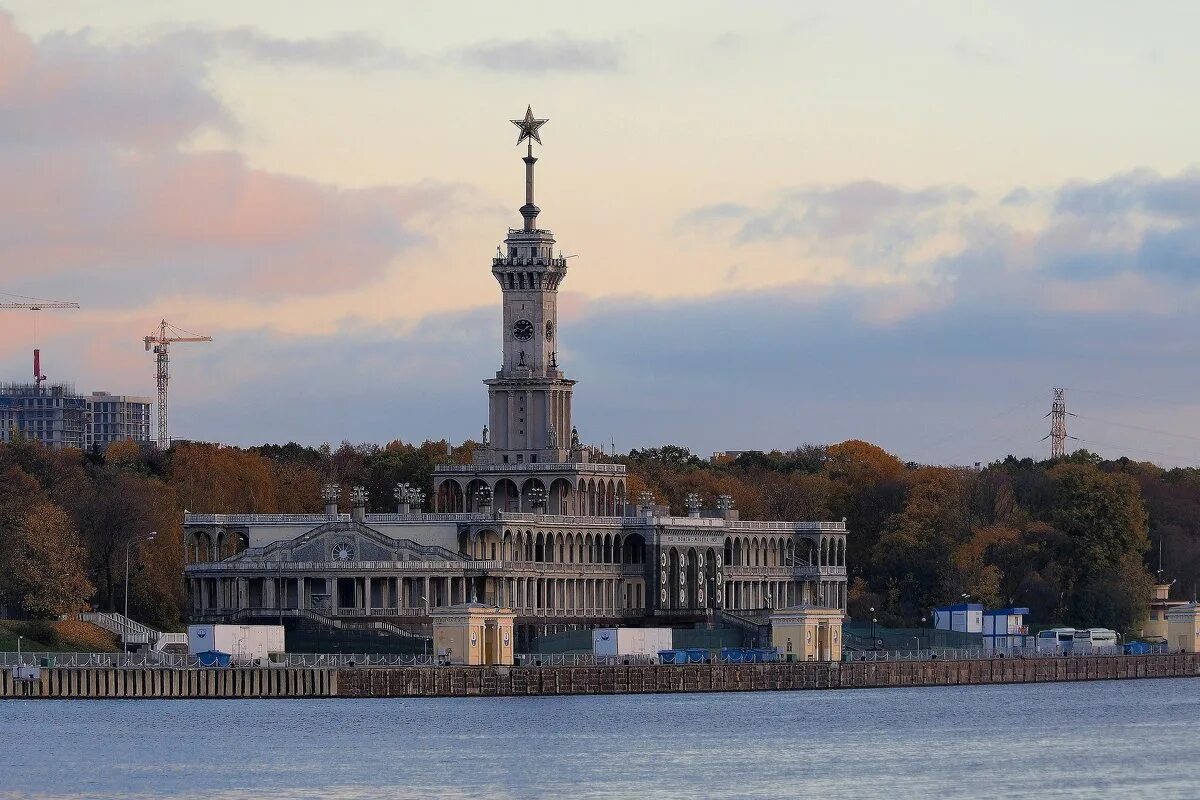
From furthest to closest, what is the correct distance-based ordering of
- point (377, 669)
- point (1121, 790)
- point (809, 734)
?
1. point (377, 669)
2. point (809, 734)
3. point (1121, 790)

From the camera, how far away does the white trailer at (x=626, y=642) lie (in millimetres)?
191125

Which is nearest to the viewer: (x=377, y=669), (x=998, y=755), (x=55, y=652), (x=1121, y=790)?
(x=1121, y=790)

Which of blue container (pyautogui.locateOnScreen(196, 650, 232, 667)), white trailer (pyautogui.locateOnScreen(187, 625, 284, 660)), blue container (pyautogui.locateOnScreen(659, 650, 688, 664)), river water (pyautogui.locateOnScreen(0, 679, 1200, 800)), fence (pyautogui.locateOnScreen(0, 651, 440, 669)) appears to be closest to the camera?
river water (pyautogui.locateOnScreen(0, 679, 1200, 800))

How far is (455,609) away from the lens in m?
180

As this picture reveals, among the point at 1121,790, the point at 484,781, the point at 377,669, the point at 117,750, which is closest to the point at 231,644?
the point at 377,669

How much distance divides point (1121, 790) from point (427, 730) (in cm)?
3933

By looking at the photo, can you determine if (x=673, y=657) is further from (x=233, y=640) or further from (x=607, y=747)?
(x=607, y=747)

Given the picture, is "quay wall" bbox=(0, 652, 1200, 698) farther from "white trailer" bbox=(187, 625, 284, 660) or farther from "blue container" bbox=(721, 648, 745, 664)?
"white trailer" bbox=(187, 625, 284, 660)

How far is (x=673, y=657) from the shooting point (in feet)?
624

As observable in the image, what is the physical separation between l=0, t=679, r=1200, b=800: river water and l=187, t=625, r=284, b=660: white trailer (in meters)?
3.66

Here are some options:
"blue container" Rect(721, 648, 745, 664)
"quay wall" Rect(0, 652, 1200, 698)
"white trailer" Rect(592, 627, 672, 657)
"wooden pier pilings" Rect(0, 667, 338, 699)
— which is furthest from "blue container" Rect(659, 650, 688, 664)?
"wooden pier pilings" Rect(0, 667, 338, 699)

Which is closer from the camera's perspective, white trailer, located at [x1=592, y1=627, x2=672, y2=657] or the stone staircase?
white trailer, located at [x1=592, y1=627, x2=672, y2=657]

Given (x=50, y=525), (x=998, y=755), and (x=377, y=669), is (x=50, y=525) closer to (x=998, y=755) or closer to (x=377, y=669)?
(x=377, y=669)

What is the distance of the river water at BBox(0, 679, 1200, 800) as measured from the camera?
414ft
